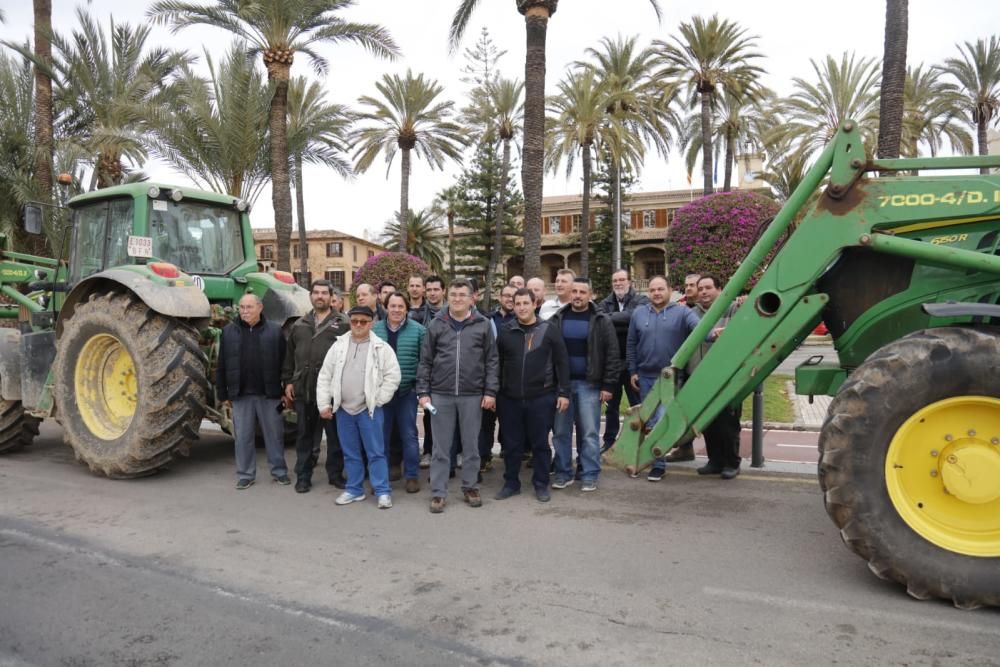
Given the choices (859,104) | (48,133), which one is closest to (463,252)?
(859,104)

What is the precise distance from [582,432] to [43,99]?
17.2 metres

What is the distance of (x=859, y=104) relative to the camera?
81.5ft

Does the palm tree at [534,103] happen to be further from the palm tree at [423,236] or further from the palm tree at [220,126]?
the palm tree at [423,236]

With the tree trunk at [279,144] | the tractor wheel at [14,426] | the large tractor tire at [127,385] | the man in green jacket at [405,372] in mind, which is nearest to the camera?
the large tractor tire at [127,385]

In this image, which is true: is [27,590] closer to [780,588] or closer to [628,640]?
[628,640]

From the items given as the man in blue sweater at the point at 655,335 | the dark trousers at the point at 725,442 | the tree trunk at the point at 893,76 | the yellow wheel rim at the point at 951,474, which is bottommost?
the dark trousers at the point at 725,442

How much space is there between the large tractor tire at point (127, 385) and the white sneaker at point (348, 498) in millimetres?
1621

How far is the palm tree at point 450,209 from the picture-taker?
1561 inches

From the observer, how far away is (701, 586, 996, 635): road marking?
3.29 metres

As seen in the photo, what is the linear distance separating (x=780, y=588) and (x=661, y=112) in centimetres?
2664

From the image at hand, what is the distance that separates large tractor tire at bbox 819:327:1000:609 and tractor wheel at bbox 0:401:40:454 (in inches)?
306

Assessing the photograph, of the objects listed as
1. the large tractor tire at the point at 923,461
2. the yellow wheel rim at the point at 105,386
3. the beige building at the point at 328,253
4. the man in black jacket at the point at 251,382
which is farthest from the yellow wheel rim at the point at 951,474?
the beige building at the point at 328,253

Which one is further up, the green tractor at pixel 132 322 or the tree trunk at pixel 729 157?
the tree trunk at pixel 729 157

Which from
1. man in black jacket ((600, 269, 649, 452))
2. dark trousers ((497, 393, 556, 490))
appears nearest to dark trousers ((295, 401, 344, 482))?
dark trousers ((497, 393, 556, 490))
